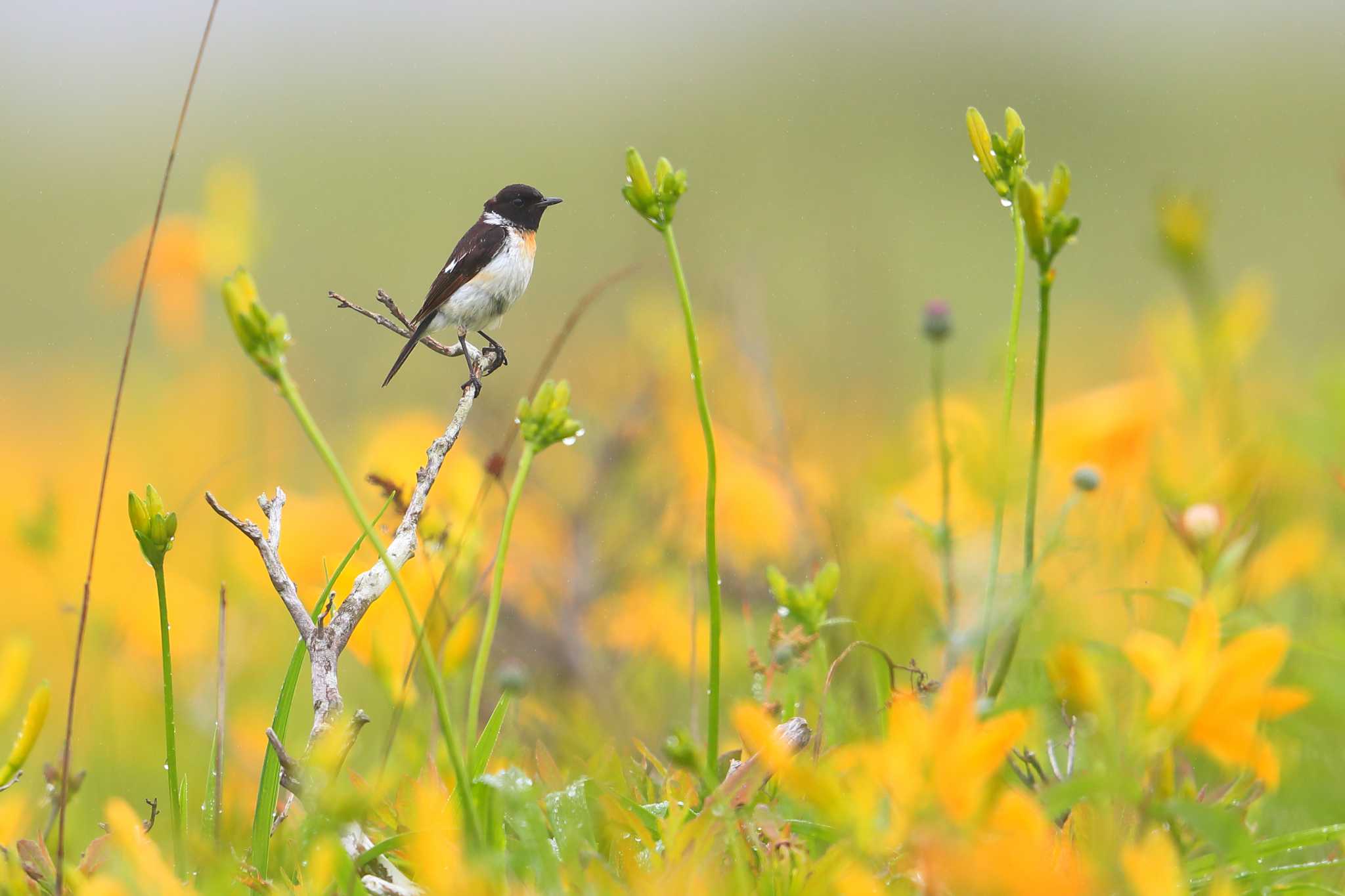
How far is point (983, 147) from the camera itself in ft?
3.56

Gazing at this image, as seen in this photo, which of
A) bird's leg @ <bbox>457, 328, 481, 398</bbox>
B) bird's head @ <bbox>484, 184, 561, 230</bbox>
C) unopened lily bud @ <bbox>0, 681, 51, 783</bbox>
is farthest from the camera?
bird's head @ <bbox>484, 184, 561, 230</bbox>

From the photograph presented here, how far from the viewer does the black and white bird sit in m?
1.66

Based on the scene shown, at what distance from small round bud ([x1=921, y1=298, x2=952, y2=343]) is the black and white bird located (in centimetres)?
50

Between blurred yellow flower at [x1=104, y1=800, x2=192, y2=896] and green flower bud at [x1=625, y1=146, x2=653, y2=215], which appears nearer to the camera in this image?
blurred yellow flower at [x1=104, y1=800, x2=192, y2=896]

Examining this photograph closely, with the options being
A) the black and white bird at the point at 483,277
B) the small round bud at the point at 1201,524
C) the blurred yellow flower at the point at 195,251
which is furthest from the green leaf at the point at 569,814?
the blurred yellow flower at the point at 195,251

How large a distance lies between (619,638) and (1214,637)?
5.96ft

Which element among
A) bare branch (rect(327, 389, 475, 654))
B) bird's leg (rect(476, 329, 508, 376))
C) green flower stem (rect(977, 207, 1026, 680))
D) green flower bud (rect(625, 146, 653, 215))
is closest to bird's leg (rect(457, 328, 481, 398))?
bird's leg (rect(476, 329, 508, 376))

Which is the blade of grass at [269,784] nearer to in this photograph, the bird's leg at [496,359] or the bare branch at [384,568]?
the bare branch at [384,568]

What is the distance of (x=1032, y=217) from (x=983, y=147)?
20cm

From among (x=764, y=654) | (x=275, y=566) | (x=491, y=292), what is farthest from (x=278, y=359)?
(x=764, y=654)

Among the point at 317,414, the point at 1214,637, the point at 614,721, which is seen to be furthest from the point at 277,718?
the point at 317,414

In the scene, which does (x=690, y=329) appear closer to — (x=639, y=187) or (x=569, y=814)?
(x=639, y=187)

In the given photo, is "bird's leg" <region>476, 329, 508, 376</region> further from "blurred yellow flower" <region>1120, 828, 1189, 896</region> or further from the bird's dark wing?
"blurred yellow flower" <region>1120, 828, 1189, 896</region>

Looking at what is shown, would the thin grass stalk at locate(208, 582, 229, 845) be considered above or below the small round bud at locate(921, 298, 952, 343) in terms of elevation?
below
